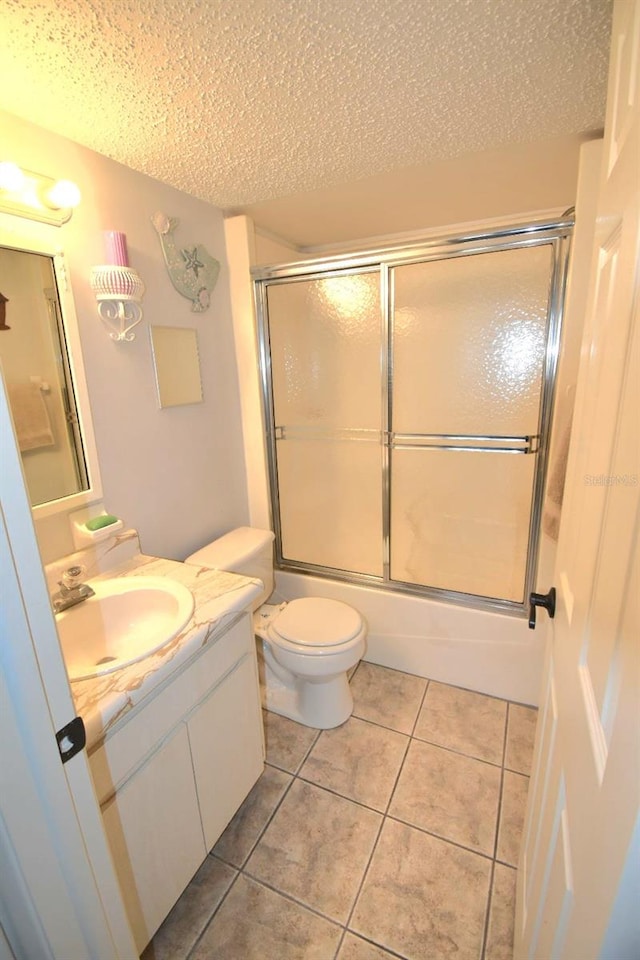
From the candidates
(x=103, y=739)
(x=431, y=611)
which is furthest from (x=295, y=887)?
(x=431, y=611)

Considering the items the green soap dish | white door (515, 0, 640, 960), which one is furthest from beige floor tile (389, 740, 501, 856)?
the green soap dish

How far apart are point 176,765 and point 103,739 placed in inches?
11.5

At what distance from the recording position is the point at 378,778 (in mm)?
1636

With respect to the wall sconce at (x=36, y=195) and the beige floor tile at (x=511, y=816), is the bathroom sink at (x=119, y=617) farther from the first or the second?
the beige floor tile at (x=511, y=816)

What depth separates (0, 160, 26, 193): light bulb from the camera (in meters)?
1.14

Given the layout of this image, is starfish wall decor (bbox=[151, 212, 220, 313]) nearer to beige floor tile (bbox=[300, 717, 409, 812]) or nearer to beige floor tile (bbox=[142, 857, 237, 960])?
beige floor tile (bbox=[300, 717, 409, 812])

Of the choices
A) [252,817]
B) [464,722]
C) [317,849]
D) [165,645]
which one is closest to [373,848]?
[317,849]

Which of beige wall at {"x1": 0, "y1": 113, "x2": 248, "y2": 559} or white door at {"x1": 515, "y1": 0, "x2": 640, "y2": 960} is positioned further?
beige wall at {"x1": 0, "y1": 113, "x2": 248, "y2": 559}

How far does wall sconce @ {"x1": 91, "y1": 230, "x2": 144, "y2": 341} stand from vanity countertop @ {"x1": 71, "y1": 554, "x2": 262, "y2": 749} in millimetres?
843

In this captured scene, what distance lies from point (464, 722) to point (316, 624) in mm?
780

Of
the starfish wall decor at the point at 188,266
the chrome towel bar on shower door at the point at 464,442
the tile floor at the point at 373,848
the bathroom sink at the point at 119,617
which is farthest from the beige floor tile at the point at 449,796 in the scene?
the starfish wall decor at the point at 188,266

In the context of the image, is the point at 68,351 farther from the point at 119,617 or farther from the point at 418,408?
the point at 418,408

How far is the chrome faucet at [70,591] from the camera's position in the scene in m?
1.25

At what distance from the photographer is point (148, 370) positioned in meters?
1.68
